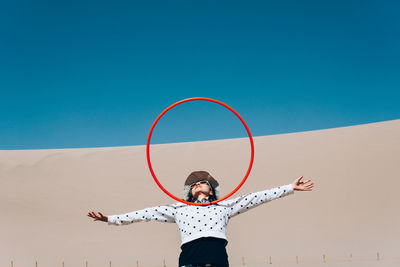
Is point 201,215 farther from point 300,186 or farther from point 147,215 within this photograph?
point 300,186

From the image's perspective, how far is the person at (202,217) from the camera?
12.8ft

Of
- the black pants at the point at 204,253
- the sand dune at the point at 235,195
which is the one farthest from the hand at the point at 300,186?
the sand dune at the point at 235,195

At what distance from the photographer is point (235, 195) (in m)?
24.8

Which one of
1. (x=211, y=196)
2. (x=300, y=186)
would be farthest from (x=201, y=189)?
(x=300, y=186)

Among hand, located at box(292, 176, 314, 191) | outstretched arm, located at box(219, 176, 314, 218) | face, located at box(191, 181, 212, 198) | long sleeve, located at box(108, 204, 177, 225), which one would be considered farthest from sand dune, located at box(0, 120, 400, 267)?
long sleeve, located at box(108, 204, 177, 225)

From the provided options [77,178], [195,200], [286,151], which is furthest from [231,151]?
[195,200]

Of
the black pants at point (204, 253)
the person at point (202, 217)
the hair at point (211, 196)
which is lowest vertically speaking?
the black pants at point (204, 253)

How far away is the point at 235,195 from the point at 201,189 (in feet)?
68.0

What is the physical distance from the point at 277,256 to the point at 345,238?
3.00 metres

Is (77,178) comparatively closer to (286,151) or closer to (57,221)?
(57,221)

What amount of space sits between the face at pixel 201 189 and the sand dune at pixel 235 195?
39.3 ft

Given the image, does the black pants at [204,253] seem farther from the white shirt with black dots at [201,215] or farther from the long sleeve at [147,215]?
the long sleeve at [147,215]

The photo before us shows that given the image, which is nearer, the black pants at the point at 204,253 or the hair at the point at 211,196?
the black pants at the point at 204,253

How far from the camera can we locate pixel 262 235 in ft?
65.0
